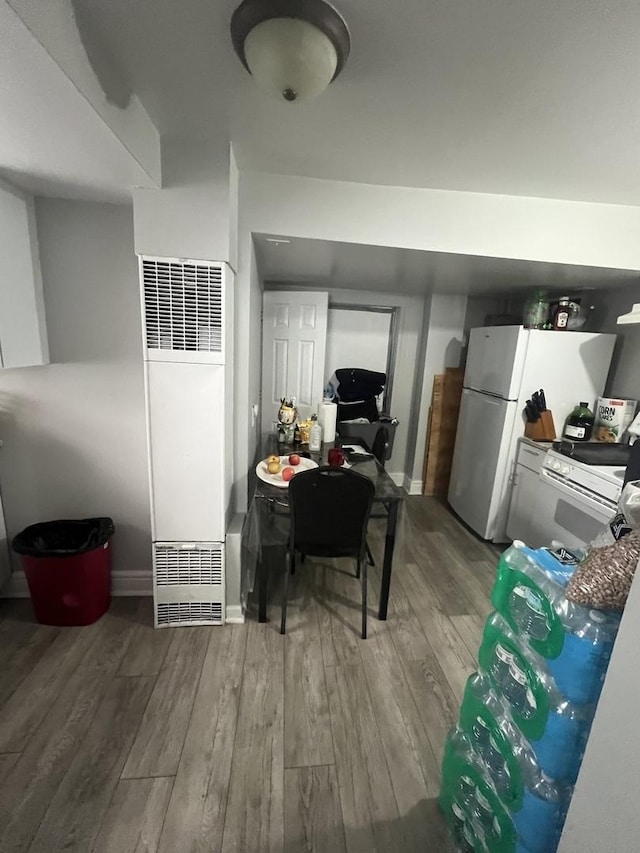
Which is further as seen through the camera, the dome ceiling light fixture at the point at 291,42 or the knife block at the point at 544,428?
the knife block at the point at 544,428

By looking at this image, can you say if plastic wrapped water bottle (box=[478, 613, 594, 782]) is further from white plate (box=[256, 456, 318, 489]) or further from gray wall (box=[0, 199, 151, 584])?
gray wall (box=[0, 199, 151, 584])

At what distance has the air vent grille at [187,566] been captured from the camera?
1.70m

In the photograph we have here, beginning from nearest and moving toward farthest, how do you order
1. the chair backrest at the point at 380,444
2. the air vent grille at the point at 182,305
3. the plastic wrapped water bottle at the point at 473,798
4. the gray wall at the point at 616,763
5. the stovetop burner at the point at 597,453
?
the gray wall at the point at 616,763, the plastic wrapped water bottle at the point at 473,798, the air vent grille at the point at 182,305, the stovetop burner at the point at 597,453, the chair backrest at the point at 380,444

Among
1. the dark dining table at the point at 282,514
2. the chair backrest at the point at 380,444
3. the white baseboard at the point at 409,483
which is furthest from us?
the white baseboard at the point at 409,483

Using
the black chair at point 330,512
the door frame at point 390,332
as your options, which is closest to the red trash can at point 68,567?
the black chair at point 330,512

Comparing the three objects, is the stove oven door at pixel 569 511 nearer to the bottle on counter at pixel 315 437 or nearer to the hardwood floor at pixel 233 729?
the hardwood floor at pixel 233 729

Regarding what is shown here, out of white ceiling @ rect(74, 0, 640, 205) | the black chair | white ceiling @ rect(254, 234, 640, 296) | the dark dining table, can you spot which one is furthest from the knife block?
the black chair

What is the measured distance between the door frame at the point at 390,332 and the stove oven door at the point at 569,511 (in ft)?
5.46

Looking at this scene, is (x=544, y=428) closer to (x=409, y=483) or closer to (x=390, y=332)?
(x=409, y=483)

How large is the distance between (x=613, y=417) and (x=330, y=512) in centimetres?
210

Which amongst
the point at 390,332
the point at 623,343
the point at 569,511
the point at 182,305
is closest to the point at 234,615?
the point at 182,305

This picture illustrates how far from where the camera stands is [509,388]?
2.45 metres

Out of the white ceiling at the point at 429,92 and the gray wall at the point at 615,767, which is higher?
the white ceiling at the point at 429,92

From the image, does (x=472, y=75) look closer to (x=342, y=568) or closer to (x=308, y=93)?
(x=308, y=93)
